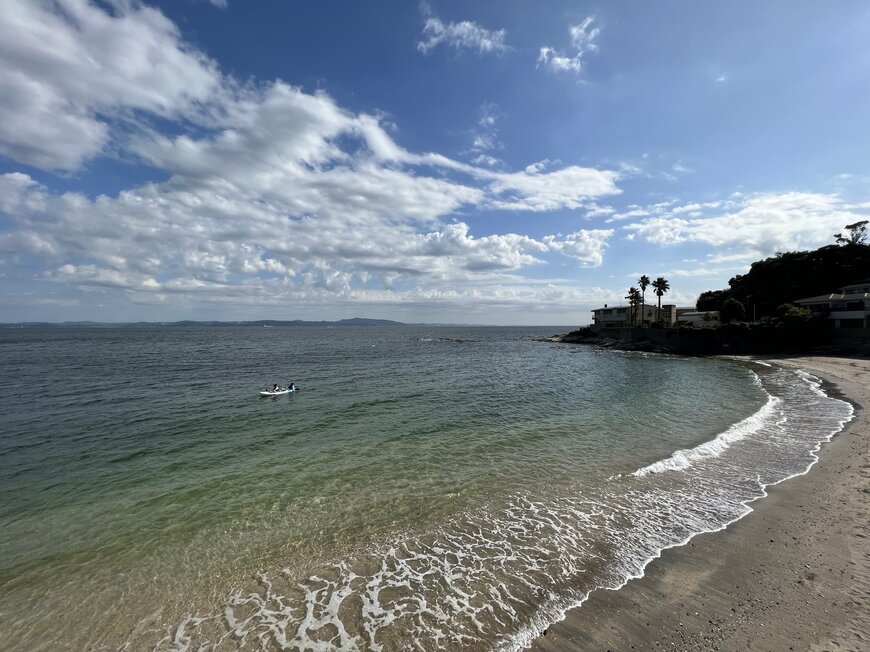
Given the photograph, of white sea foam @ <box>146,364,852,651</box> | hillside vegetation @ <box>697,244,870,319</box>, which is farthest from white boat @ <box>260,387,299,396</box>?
hillside vegetation @ <box>697,244,870,319</box>

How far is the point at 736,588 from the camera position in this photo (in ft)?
26.1

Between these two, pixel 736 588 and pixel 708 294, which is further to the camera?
pixel 708 294

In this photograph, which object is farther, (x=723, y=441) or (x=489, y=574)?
(x=723, y=441)

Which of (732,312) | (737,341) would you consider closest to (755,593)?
(737,341)

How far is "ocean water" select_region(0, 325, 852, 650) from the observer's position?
7605mm

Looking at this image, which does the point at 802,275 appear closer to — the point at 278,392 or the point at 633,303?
the point at 633,303

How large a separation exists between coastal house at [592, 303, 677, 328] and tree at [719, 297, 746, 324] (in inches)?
503

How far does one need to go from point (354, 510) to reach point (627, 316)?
10027 cm

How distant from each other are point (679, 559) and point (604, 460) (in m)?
6.72

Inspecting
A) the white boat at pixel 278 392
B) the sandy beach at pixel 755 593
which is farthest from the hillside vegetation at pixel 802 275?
the white boat at pixel 278 392

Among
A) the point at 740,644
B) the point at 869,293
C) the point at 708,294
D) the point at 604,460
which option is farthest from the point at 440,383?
the point at 708,294

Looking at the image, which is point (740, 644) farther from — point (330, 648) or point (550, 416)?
point (550, 416)

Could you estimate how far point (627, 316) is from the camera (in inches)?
3802

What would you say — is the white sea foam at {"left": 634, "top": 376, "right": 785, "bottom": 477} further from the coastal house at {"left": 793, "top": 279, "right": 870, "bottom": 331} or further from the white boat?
the coastal house at {"left": 793, "top": 279, "right": 870, "bottom": 331}
